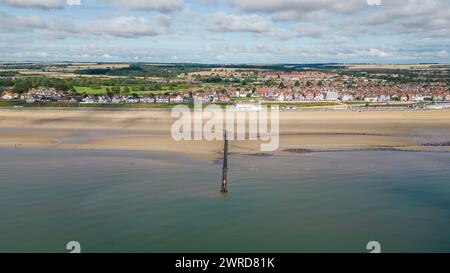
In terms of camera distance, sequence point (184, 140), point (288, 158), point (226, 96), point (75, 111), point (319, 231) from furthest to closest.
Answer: point (226, 96) < point (75, 111) < point (184, 140) < point (288, 158) < point (319, 231)

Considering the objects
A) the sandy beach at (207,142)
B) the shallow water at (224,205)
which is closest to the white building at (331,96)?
the sandy beach at (207,142)

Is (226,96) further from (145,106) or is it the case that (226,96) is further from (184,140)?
(184,140)

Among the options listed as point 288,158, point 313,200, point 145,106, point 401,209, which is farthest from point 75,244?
point 145,106

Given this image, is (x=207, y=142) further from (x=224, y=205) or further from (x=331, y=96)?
(x=331, y=96)

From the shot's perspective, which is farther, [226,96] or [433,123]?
[226,96]

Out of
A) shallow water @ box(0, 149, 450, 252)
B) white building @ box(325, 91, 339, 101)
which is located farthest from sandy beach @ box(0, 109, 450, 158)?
white building @ box(325, 91, 339, 101)

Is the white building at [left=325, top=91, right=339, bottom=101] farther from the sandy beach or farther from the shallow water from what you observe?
the shallow water
